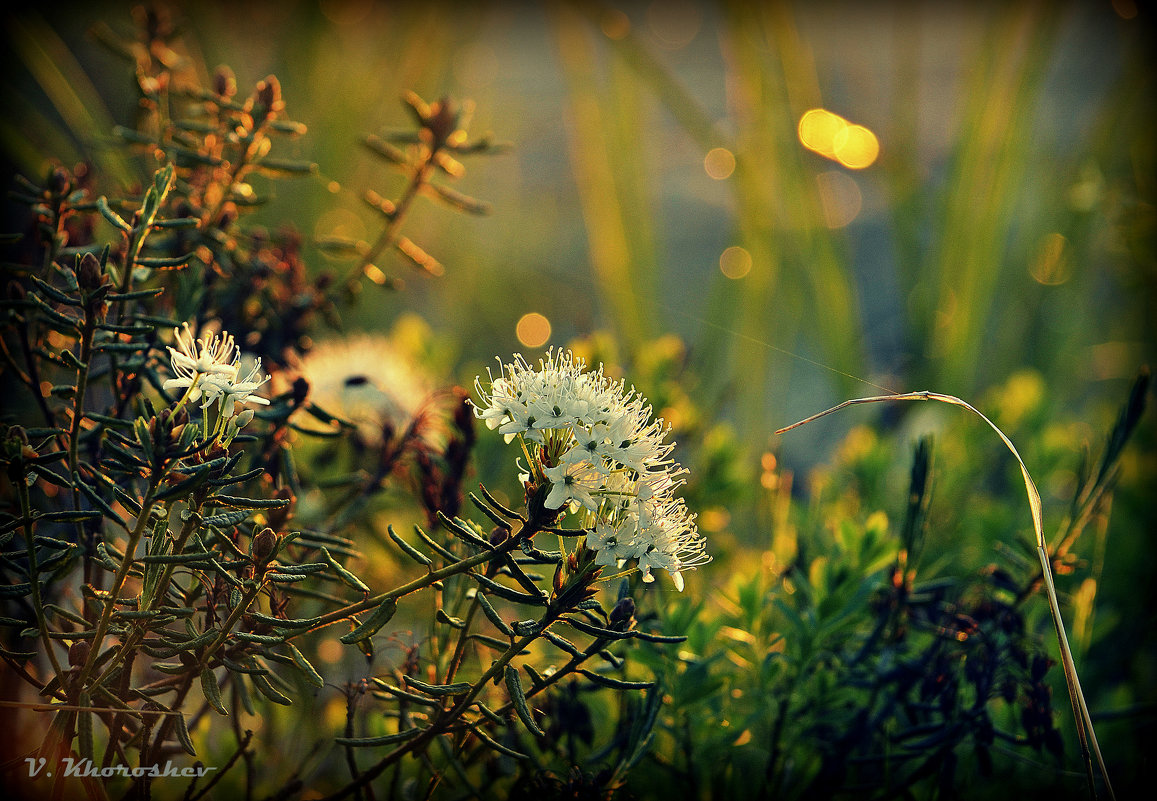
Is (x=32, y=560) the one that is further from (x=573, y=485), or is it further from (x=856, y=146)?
(x=856, y=146)

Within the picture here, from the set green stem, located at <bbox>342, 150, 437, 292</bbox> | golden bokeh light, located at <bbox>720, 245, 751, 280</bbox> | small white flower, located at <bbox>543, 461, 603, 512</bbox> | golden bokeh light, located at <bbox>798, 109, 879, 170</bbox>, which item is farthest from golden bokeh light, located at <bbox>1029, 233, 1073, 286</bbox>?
small white flower, located at <bbox>543, 461, 603, 512</bbox>

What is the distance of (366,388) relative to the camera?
1086mm

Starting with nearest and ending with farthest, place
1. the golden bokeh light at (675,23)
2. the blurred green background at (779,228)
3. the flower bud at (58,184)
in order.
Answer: the flower bud at (58,184), the blurred green background at (779,228), the golden bokeh light at (675,23)

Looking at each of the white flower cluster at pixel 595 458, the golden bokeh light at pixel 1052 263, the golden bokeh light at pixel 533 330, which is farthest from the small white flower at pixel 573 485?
the golden bokeh light at pixel 1052 263

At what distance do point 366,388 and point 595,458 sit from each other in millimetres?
612

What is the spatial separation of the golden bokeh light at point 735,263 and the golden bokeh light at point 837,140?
0.28 meters

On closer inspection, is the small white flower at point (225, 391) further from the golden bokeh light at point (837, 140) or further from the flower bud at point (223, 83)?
the golden bokeh light at point (837, 140)

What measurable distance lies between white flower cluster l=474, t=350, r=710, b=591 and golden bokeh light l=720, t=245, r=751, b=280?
4.32 feet

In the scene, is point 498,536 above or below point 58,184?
below

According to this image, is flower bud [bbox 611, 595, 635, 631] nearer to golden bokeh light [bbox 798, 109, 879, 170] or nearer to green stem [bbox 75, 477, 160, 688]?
green stem [bbox 75, 477, 160, 688]

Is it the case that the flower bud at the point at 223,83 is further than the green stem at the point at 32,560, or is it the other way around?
the flower bud at the point at 223,83

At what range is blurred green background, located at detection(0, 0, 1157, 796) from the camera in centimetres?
128

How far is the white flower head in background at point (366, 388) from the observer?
106cm

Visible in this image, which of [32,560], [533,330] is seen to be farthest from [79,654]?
[533,330]
